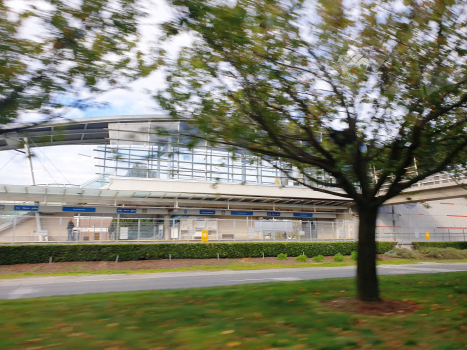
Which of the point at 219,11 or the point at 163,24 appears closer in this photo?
the point at 219,11

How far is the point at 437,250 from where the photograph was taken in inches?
1137

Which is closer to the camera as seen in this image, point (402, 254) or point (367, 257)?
point (367, 257)

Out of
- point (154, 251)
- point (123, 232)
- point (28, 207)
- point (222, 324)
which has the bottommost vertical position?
point (222, 324)

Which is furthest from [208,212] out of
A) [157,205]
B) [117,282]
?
[117,282]

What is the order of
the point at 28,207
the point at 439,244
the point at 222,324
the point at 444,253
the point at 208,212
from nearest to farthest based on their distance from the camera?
the point at 222,324 < the point at 444,253 < the point at 28,207 < the point at 439,244 < the point at 208,212

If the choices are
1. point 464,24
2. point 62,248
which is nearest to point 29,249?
point 62,248

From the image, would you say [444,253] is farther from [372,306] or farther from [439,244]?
[372,306]

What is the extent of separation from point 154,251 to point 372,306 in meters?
18.3

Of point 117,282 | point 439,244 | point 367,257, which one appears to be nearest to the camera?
point 367,257

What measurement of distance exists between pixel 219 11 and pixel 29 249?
A: 18.9m

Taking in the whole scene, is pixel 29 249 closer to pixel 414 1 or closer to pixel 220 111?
pixel 220 111

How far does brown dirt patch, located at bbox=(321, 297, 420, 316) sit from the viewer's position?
5.78 meters

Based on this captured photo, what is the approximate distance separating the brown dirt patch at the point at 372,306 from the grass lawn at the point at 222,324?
19 cm

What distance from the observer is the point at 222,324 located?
193 inches
